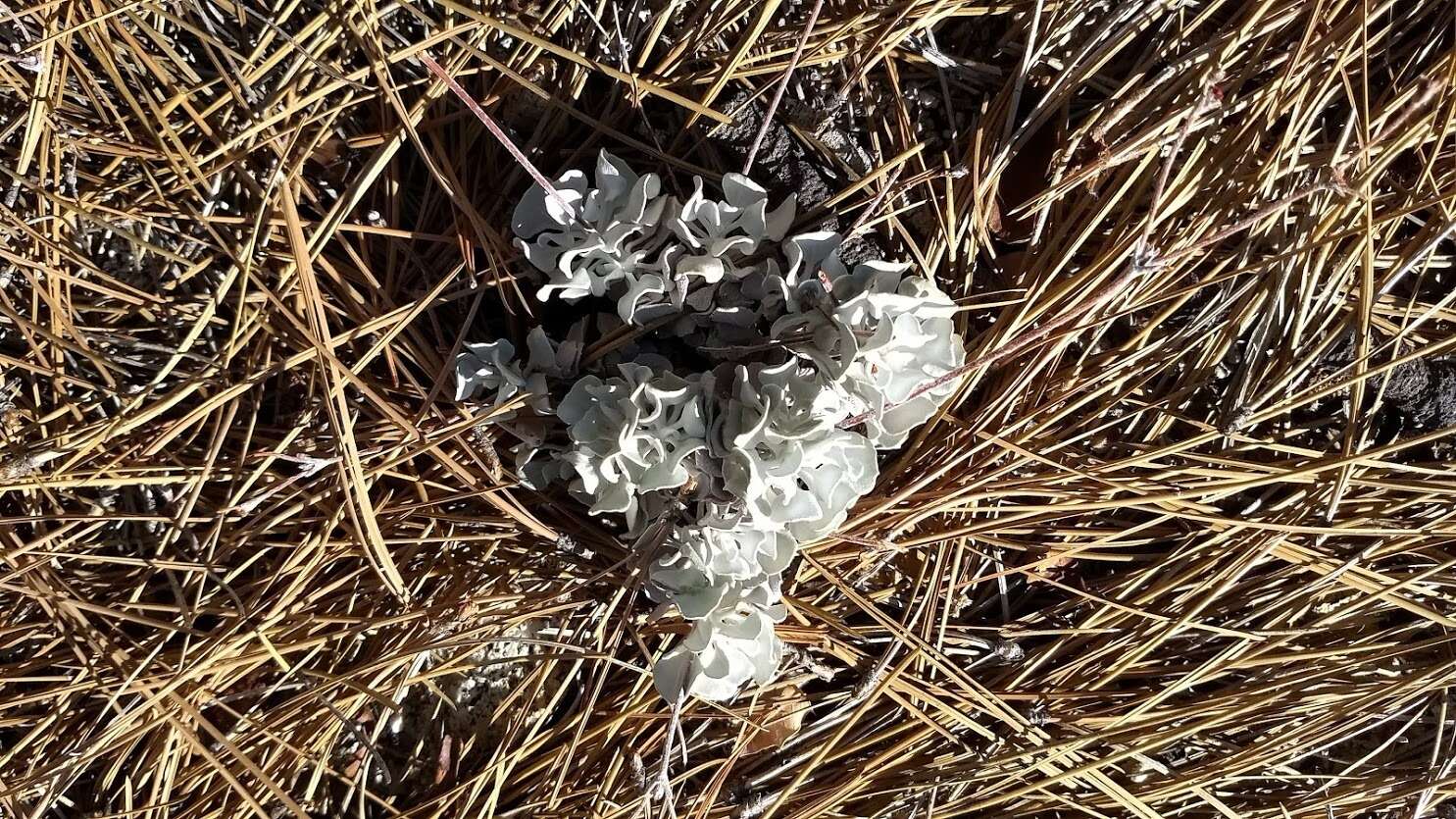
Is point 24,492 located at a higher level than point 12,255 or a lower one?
lower

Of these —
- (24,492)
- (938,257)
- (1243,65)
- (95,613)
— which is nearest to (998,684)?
(938,257)

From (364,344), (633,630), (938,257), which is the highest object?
(938,257)

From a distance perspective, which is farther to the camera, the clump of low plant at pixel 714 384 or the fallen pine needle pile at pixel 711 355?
the fallen pine needle pile at pixel 711 355

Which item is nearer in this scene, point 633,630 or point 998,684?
point 633,630

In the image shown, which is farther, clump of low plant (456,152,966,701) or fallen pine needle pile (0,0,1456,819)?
fallen pine needle pile (0,0,1456,819)

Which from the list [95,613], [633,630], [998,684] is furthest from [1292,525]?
[95,613]

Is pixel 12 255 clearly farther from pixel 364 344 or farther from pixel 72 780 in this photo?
pixel 72 780

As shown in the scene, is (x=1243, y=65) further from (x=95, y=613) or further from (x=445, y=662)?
(x=95, y=613)
